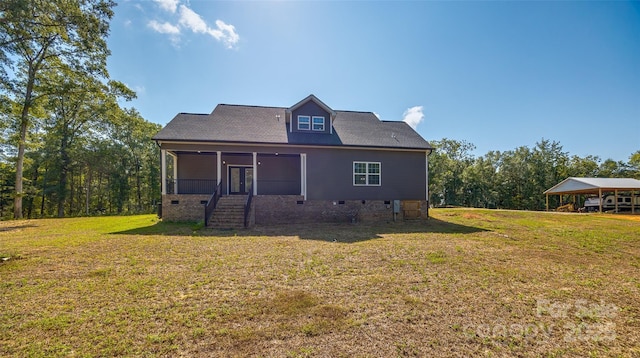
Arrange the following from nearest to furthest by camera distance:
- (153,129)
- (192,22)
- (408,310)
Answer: (408,310) → (192,22) → (153,129)

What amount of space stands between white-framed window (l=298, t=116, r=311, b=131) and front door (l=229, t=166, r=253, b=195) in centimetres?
418

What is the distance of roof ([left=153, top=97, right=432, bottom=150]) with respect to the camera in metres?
14.2

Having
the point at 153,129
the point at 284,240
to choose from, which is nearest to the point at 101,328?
the point at 284,240

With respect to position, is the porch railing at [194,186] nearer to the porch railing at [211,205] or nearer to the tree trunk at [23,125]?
the porch railing at [211,205]

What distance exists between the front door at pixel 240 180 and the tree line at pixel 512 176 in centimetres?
2941

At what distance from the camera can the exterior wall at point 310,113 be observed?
1598cm

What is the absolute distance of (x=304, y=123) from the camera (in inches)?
632

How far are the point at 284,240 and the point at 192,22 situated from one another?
36.9ft

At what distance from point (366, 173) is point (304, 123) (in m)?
4.71

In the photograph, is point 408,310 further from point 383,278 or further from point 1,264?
Result: point 1,264

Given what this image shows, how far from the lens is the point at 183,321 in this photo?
3.62m

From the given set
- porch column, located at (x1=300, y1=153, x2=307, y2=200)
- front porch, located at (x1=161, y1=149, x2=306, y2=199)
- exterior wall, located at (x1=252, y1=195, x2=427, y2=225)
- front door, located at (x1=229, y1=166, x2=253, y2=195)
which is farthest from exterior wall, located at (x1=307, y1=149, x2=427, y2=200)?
front door, located at (x1=229, y1=166, x2=253, y2=195)

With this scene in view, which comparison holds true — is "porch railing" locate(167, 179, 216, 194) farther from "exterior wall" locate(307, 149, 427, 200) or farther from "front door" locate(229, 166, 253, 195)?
"exterior wall" locate(307, 149, 427, 200)

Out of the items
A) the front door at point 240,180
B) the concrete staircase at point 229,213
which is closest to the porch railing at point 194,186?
the front door at point 240,180
